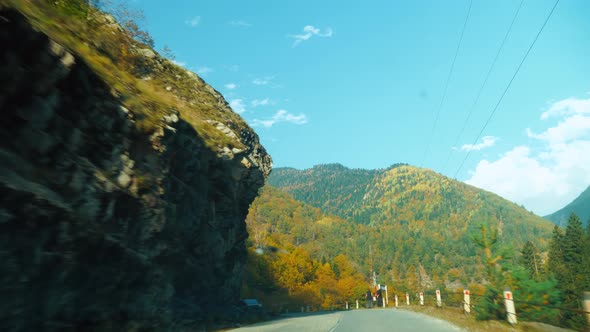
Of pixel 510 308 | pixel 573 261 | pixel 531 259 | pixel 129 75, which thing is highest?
pixel 531 259

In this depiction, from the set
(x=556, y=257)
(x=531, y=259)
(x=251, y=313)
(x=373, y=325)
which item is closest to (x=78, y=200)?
(x=373, y=325)

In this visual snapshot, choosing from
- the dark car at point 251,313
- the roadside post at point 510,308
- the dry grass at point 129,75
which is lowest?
the dark car at point 251,313

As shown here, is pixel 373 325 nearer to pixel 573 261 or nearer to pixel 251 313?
pixel 251 313

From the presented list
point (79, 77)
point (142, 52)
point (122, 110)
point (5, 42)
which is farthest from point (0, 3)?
point (142, 52)

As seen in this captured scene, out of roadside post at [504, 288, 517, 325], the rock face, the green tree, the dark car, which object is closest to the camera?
the rock face

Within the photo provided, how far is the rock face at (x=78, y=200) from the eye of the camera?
8.32 m

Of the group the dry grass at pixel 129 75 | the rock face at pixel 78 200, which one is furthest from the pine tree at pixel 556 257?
the rock face at pixel 78 200

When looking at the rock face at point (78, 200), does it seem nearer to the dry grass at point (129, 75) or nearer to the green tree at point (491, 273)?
the dry grass at point (129, 75)

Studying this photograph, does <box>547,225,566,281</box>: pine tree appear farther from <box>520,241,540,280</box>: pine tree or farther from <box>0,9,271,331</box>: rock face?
<box>0,9,271,331</box>: rock face

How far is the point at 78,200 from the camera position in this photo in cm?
1055

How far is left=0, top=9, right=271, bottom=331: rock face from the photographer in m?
8.32

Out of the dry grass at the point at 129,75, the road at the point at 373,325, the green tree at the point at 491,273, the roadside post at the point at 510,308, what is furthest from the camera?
the green tree at the point at 491,273

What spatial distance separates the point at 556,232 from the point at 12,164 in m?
95.7

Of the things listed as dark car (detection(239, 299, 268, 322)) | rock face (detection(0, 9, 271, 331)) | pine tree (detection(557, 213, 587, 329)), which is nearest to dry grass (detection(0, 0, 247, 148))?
rock face (detection(0, 9, 271, 331))
